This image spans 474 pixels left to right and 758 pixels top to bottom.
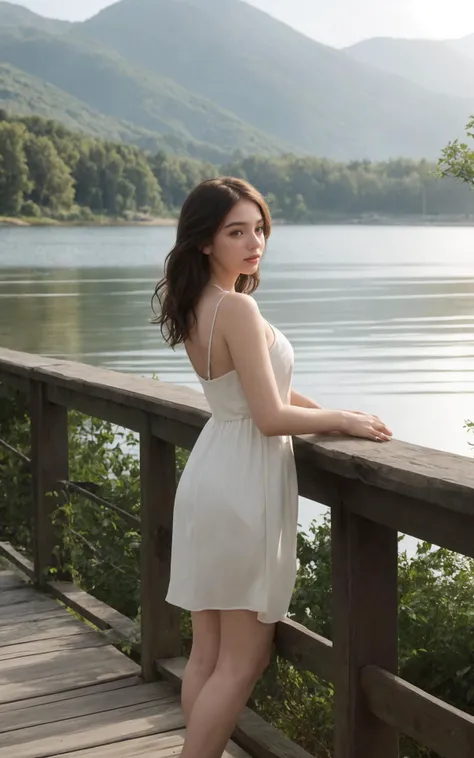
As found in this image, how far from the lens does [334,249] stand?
93.9 meters

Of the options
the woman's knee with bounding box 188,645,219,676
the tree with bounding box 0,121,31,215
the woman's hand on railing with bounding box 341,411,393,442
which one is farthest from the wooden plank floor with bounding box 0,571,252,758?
the tree with bounding box 0,121,31,215

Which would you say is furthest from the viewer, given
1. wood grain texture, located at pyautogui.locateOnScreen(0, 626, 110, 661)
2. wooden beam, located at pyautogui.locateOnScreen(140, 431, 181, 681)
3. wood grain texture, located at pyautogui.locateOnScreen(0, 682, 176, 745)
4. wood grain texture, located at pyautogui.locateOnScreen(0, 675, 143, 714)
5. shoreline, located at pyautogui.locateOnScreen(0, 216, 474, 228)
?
shoreline, located at pyautogui.locateOnScreen(0, 216, 474, 228)

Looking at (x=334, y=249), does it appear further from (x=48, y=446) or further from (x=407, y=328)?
(x=48, y=446)

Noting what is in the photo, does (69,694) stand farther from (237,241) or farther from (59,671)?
(237,241)

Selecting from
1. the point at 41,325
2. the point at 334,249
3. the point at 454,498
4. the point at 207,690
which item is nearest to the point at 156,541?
the point at 207,690

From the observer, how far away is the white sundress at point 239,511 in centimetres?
222

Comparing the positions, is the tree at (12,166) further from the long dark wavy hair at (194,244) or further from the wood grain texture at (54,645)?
the long dark wavy hair at (194,244)

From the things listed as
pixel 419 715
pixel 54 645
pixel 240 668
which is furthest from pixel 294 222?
pixel 419 715

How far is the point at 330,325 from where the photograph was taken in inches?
1254

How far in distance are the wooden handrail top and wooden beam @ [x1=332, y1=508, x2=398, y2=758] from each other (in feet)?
0.42

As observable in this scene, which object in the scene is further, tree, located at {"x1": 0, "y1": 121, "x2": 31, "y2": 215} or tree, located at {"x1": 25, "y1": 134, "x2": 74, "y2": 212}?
tree, located at {"x1": 25, "y1": 134, "x2": 74, "y2": 212}

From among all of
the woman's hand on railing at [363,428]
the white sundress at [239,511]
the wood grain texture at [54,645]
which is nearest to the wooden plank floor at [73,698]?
the wood grain texture at [54,645]

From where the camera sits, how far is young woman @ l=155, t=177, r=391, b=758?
A: 2207mm

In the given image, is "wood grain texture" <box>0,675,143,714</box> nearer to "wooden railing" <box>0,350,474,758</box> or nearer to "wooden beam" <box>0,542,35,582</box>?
"wooden railing" <box>0,350,474,758</box>
